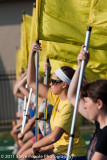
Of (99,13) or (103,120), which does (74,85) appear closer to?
(103,120)

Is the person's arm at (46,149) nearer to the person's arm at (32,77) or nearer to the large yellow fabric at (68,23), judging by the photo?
the person's arm at (32,77)

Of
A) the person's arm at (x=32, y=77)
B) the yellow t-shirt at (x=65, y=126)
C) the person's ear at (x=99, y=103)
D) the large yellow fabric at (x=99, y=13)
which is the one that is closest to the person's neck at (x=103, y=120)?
the person's ear at (x=99, y=103)

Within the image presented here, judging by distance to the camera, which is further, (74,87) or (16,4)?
(16,4)

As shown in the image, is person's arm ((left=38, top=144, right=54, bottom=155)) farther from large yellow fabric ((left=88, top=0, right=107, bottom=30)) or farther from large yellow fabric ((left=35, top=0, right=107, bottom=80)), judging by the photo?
large yellow fabric ((left=88, top=0, right=107, bottom=30))

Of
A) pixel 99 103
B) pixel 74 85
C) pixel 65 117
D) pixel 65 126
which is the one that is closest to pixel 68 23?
pixel 65 117

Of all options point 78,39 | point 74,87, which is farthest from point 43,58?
point 74,87

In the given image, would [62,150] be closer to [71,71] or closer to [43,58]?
[71,71]

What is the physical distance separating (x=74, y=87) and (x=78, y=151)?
4.20 feet

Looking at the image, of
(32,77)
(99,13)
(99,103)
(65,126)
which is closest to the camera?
(99,103)

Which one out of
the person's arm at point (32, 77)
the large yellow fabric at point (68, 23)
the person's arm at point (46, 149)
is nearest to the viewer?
the large yellow fabric at point (68, 23)

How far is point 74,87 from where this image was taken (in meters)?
4.14

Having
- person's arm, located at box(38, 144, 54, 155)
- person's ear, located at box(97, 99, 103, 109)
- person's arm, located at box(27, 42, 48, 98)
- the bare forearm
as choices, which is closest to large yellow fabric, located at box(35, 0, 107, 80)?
person's arm, located at box(27, 42, 48, 98)

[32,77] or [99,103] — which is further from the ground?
[99,103]

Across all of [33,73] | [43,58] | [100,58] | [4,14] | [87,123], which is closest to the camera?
Answer: [33,73]
